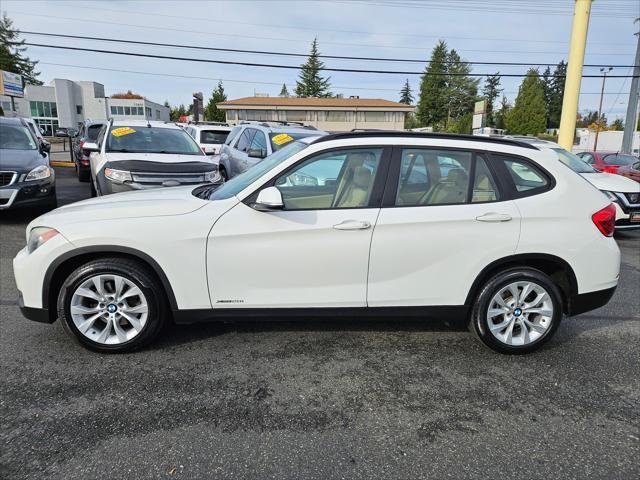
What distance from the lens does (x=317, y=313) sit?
11.8ft

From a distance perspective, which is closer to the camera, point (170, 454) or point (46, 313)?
point (170, 454)

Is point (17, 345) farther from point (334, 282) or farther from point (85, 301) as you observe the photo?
point (334, 282)

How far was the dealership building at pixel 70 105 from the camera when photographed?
201ft

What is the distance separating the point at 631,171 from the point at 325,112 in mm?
44354

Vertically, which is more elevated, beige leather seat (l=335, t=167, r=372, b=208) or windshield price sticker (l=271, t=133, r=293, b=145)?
windshield price sticker (l=271, t=133, r=293, b=145)

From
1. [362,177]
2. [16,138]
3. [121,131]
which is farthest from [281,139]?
[362,177]

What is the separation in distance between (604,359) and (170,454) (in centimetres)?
341

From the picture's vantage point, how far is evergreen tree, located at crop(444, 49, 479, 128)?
84.2 meters

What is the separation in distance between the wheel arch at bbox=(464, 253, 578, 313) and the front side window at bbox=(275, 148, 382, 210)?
3.65 feet

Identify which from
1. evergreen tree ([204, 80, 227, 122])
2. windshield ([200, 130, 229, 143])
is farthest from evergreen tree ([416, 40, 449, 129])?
windshield ([200, 130, 229, 143])

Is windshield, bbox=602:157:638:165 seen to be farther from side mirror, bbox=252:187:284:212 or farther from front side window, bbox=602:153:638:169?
side mirror, bbox=252:187:284:212

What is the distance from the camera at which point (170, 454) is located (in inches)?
98.0

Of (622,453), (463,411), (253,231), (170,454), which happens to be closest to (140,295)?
(253,231)

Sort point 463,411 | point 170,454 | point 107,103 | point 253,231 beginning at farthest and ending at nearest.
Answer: point 107,103
point 253,231
point 463,411
point 170,454
